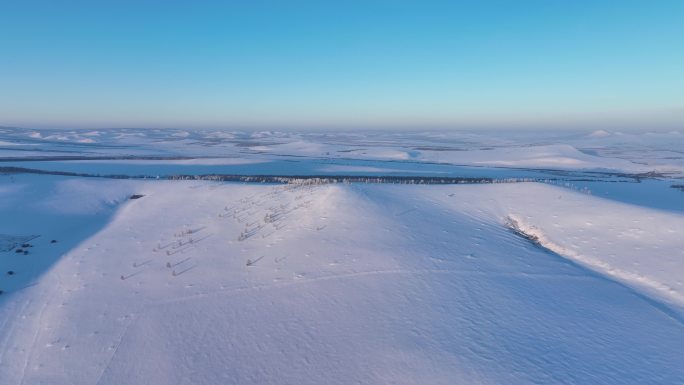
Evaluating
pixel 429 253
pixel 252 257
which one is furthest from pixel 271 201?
pixel 429 253

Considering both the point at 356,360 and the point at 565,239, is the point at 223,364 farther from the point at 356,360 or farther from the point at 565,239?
the point at 565,239

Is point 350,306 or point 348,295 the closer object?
point 350,306

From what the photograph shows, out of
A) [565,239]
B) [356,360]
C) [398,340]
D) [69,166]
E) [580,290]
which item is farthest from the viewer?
[69,166]
